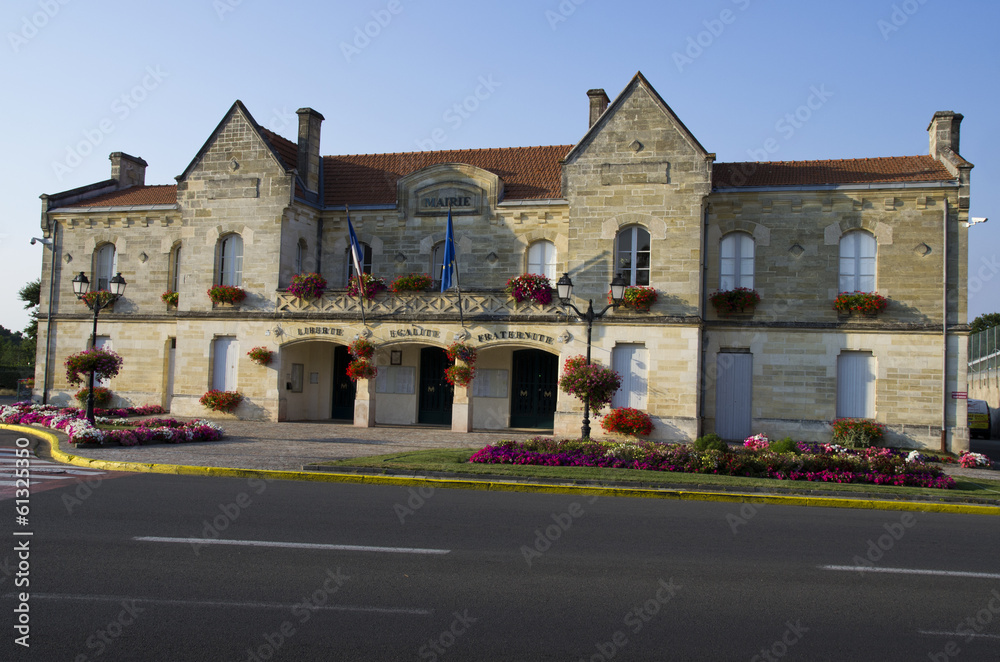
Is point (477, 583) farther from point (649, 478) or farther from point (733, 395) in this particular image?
point (733, 395)

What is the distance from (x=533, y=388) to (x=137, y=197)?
53.2ft

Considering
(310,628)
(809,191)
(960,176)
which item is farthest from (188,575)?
(960,176)

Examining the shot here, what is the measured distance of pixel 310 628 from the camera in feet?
17.7

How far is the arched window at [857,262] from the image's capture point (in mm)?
21453

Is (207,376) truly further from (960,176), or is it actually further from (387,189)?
(960,176)

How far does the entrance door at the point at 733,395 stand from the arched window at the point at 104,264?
68.5ft

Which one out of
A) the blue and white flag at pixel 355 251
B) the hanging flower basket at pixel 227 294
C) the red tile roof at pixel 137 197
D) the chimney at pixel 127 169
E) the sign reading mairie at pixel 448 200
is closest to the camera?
the blue and white flag at pixel 355 251

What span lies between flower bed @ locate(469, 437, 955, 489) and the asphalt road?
328 cm

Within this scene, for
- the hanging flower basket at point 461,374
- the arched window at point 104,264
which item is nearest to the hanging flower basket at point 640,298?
the hanging flower basket at point 461,374

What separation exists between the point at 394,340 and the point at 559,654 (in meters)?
18.4

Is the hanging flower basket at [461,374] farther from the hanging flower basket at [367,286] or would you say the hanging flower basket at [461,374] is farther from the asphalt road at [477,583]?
the asphalt road at [477,583]

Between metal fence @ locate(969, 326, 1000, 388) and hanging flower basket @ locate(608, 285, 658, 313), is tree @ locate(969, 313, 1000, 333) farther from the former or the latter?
hanging flower basket @ locate(608, 285, 658, 313)

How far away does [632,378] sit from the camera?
21.4 meters

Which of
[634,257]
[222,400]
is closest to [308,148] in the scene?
[222,400]
